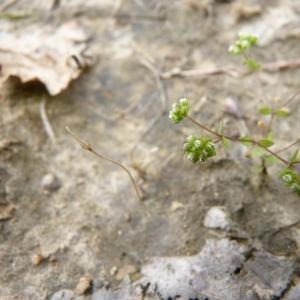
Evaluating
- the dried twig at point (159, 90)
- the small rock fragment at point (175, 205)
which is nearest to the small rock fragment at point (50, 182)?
the dried twig at point (159, 90)

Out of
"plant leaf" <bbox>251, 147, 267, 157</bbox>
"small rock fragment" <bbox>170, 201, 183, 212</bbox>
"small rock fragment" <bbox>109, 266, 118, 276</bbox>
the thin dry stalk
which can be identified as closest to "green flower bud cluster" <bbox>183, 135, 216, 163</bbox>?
"plant leaf" <bbox>251, 147, 267, 157</bbox>

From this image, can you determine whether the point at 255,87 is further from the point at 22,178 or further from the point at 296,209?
the point at 22,178

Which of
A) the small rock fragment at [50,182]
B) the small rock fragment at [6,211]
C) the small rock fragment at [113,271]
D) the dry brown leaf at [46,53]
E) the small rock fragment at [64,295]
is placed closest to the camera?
the small rock fragment at [64,295]

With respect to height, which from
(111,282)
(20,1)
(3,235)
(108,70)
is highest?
(20,1)

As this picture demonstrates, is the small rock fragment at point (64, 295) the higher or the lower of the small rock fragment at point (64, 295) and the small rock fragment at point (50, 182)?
the lower

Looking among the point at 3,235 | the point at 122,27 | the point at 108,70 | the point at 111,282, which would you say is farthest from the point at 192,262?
the point at 122,27

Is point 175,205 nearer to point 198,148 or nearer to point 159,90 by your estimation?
point 198,148

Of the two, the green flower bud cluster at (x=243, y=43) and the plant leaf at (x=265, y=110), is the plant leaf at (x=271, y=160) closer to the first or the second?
the plant leaf at (x=265, y=110)
